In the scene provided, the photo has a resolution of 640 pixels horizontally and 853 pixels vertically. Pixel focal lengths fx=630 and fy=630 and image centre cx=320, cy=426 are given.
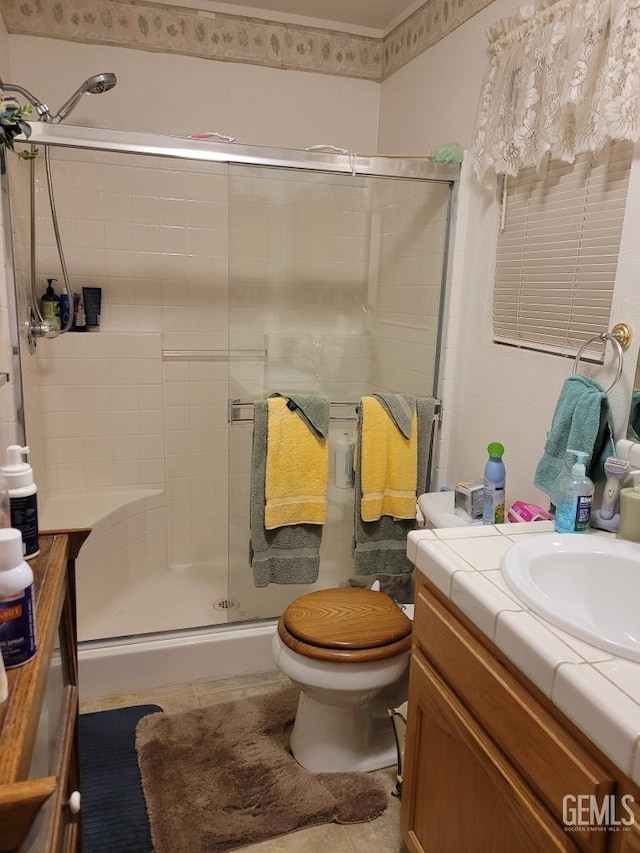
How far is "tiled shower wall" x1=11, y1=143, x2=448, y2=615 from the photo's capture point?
2.16 metres

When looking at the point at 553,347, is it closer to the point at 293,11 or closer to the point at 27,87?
the point at 293,11

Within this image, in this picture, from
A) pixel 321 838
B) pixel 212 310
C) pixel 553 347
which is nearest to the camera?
pixel 321 838

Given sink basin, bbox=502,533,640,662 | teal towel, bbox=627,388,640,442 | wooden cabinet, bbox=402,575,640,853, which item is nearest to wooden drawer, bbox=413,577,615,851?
wooden cabinet, bbox=402,575,640,853

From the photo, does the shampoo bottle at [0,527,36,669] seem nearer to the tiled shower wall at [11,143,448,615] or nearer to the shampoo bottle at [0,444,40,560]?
the shampoo bottle at [0,444,40,560]

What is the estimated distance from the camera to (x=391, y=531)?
2.29m

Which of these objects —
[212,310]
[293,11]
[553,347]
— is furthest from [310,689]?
[293,11]

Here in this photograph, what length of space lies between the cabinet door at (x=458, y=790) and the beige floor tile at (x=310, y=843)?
21 cm

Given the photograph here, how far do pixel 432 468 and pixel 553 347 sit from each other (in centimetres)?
76

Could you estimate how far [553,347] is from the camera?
1800 millimetres

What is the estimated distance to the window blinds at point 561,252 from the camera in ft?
5.14

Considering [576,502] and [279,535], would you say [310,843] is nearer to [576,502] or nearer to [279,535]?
[279,535]

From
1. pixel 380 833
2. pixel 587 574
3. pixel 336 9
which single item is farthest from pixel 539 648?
pixel 336 9

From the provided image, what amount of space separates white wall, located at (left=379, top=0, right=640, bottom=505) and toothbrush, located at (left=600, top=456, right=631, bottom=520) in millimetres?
238

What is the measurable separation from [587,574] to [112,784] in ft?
4.61
